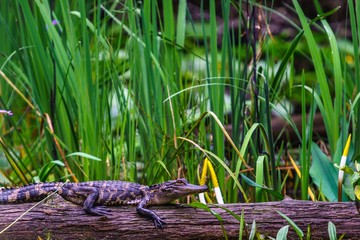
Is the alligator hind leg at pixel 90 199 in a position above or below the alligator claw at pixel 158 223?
above

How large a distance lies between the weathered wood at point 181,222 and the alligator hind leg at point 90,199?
0.03m

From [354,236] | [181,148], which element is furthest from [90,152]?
Result: [354,236]

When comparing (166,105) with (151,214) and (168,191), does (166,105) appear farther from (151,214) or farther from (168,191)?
(151,214)

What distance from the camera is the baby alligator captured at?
376 cm

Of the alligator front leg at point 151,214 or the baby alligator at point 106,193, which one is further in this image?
the baby alligator at point 106,193

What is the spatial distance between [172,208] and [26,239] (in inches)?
28.4

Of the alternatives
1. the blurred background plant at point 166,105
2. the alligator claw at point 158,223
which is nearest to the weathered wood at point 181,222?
the alligator claw at point 158,223

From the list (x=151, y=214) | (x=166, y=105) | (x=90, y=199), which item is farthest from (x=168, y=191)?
(x=166, y=105)

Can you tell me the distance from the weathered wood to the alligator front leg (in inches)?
1.0

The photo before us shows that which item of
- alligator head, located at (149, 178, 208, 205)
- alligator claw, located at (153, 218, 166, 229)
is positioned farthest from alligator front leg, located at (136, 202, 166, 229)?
alligator head, located at (149, 178, 208, 205)

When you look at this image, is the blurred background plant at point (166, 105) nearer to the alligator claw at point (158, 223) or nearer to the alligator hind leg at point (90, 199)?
the alligator hind leg at point (90, 199)

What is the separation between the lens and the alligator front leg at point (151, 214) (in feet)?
11.7

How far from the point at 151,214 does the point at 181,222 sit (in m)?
0.15

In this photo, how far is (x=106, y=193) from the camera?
382cm
